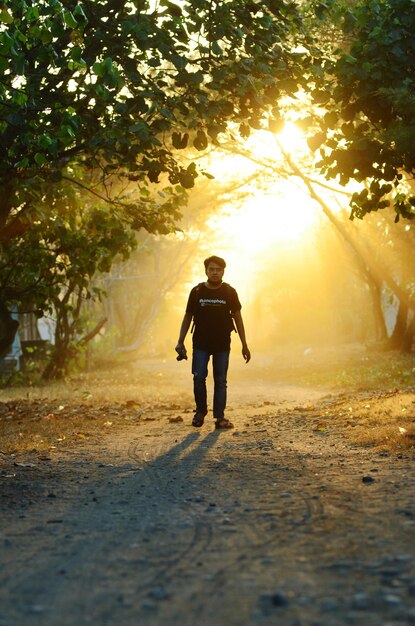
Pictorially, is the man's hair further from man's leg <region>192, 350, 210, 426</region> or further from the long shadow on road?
the long shadow on road

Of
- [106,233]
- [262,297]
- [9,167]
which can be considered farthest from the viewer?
[262,297]

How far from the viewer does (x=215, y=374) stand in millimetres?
11148

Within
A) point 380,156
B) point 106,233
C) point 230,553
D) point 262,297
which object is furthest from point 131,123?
point 262,297

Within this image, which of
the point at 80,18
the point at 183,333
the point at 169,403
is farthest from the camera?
the point at 169,403

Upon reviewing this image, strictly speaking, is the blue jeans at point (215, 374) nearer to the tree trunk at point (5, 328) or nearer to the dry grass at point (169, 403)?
the dry grass at point (169, 403)

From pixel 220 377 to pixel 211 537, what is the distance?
595cm

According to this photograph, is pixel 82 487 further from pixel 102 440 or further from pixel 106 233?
pixel 106 233

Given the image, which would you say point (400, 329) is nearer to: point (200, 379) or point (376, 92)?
point (200, 379)

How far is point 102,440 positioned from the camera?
10.7m

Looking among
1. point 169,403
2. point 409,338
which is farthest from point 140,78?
point 409,338

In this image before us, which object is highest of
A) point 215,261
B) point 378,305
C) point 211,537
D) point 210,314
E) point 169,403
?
point 378,305

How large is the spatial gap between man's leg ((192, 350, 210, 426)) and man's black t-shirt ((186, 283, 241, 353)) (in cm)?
10

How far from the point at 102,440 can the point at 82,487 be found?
3.50 meters

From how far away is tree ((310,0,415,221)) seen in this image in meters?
9.49
